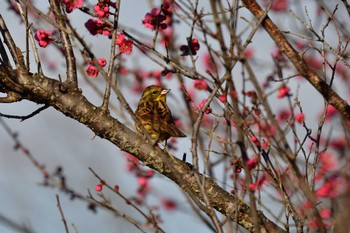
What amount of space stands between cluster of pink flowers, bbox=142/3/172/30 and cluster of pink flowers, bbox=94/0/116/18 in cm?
24

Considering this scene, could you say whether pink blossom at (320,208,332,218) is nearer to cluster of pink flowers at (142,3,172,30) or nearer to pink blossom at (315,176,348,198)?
pink blossom at (315,176,348,198)

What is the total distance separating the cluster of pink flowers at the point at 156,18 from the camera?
3831 millimetres

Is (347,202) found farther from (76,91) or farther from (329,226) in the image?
(76,91)

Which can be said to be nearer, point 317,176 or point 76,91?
point 317,176

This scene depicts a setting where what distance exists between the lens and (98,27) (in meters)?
4.02

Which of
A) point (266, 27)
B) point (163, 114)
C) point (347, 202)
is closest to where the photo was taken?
point (347, 202)

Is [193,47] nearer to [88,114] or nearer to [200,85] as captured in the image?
[200,85]

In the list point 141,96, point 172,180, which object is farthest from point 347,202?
point 141,96

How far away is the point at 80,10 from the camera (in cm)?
399

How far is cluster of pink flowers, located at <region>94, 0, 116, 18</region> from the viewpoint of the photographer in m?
3.95

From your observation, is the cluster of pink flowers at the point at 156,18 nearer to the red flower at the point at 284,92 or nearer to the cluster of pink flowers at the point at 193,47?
the cluster of pink flowers at the point at 193,47

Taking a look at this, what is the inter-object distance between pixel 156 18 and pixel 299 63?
3.26 feet

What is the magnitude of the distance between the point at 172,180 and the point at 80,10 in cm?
123

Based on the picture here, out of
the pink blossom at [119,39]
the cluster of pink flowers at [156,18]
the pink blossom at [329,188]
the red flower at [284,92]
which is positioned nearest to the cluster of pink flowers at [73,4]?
the pink blossom at [119,39]
